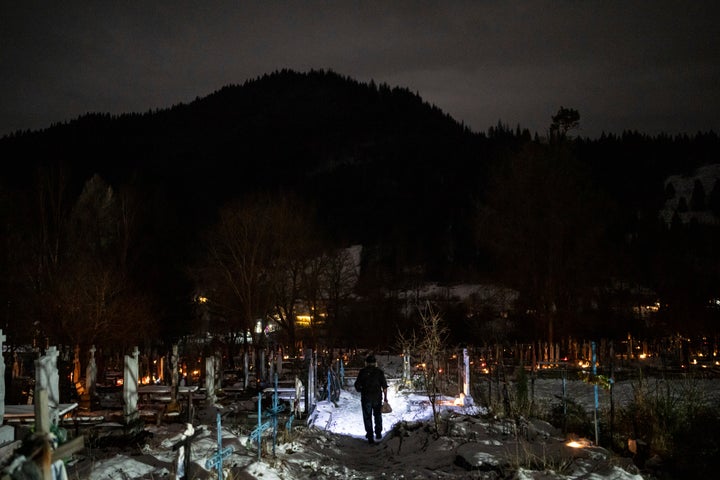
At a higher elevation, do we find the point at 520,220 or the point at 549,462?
the point at 520,220

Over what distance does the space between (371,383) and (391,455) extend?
184 centimetres

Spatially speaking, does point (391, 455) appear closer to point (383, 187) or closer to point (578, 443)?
point (578, 443)

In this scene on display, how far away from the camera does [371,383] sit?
13.3 m

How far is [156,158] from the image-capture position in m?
140

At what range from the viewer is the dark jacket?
13.2 meters

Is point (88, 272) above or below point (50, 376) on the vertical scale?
above

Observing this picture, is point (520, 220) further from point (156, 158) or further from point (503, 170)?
point (156, 158)

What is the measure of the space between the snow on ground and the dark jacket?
40.2 inches

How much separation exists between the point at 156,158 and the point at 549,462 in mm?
142372

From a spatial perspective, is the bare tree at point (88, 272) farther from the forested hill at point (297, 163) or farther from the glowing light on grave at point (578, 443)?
the forested hill at point (297, 163)

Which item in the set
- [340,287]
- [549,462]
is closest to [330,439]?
[549,462]

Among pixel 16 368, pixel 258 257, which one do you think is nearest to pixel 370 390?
pixel 16 368

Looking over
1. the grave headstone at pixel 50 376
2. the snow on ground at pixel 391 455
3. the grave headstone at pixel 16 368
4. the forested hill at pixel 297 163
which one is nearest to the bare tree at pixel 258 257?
the grave headstone at pixel 16 368

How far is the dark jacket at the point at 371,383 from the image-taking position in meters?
13.2
